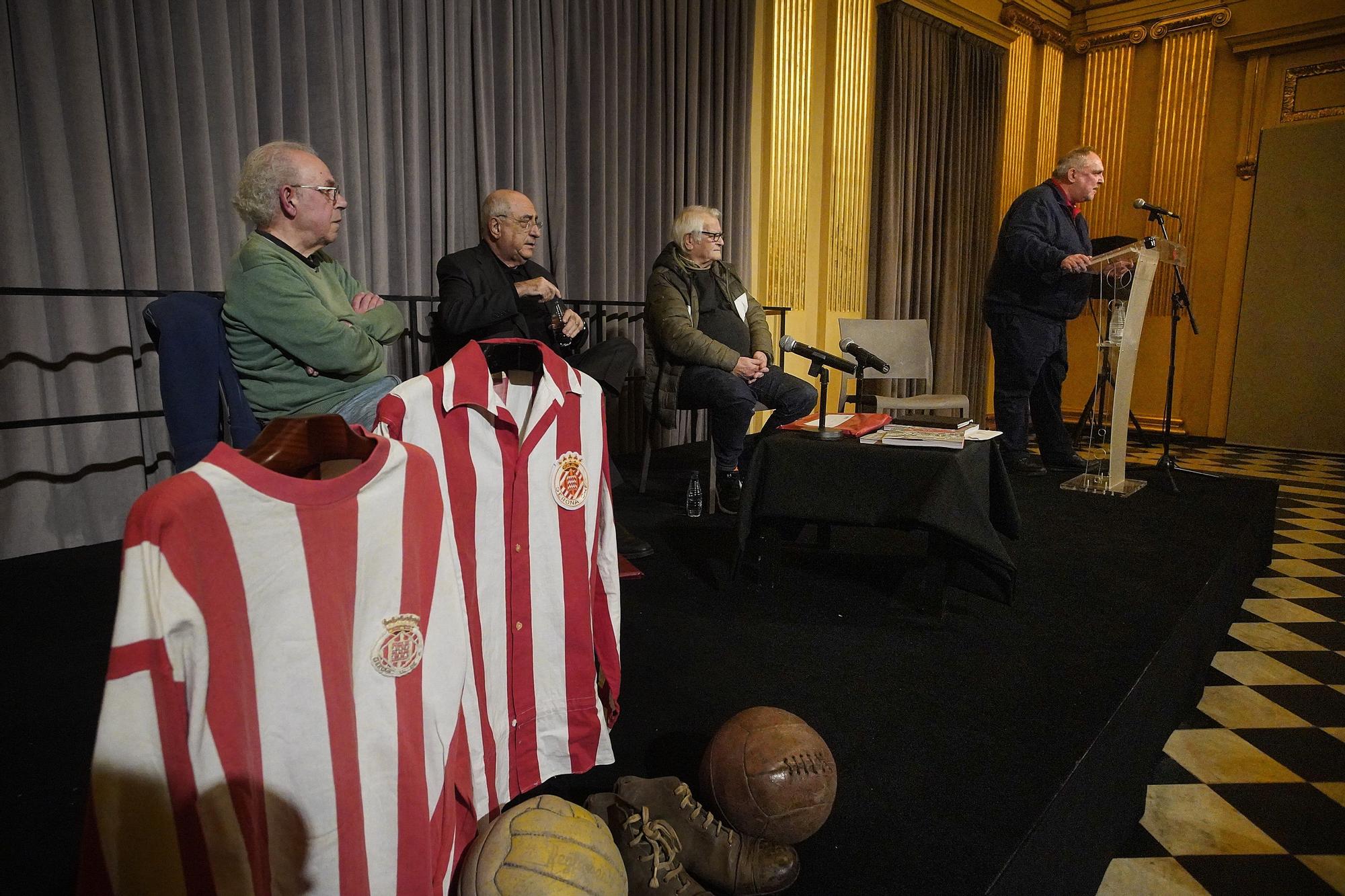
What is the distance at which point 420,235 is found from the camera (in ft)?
11.0

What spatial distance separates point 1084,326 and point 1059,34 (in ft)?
7.82

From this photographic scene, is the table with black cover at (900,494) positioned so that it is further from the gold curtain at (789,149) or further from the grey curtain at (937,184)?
the grey curtain at (937,184)

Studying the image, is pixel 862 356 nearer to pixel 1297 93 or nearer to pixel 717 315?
pixel 717 315

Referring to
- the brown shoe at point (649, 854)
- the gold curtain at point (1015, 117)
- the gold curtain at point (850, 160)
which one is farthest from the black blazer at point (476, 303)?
the gold curtain at point (1015, 117)

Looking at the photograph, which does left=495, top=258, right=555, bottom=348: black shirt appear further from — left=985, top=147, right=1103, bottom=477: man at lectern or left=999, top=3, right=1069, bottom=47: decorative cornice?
left=999, top=3, right=1069, bottom=47: decorative cornice

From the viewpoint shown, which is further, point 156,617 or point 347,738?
point 347,738

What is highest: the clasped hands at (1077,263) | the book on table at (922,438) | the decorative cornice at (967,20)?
the decorative cornice at (967,20)

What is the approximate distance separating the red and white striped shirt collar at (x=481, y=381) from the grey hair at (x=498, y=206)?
1.66 meters

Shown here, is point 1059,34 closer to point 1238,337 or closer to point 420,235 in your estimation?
point 1238,337

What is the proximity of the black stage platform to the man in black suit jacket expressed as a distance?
2.04ft

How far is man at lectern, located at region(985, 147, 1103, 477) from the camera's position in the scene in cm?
362

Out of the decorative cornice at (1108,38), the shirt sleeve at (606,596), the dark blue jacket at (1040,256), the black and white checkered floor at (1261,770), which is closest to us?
the shirt sleeve at (606,596)

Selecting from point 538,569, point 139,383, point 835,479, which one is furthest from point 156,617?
point 139,383

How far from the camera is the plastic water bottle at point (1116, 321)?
3201mm
